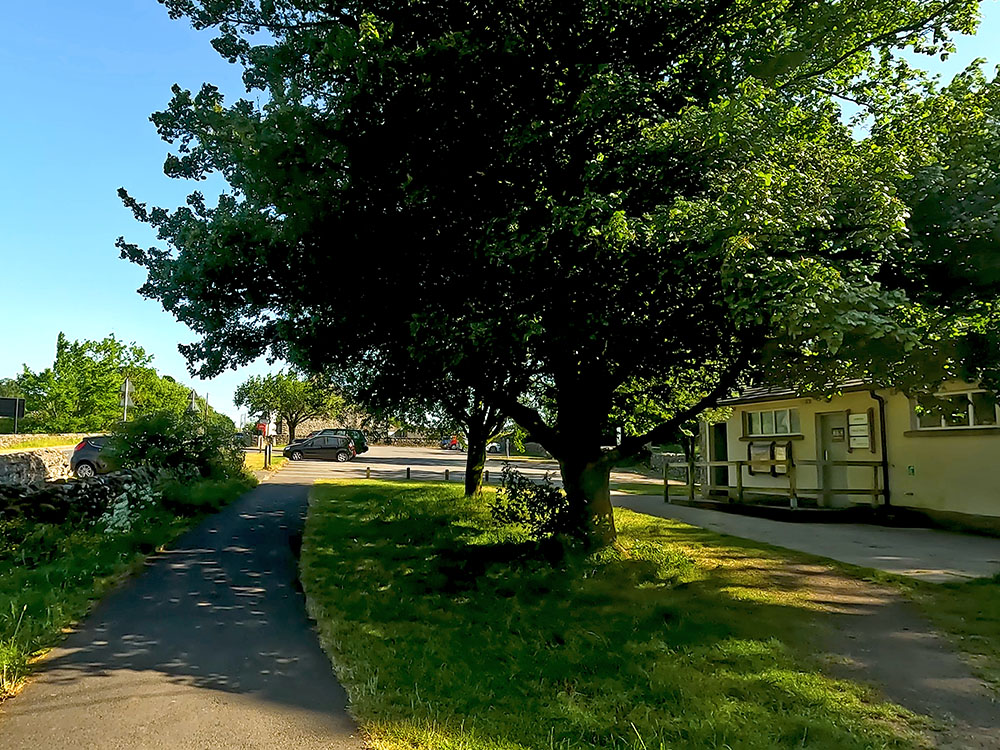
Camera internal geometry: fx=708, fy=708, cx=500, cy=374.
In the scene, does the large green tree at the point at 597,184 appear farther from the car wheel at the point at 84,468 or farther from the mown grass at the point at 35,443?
the mown grass at the point at 35,443

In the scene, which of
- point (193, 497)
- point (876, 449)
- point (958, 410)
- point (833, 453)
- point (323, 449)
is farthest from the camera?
point (323, 449)

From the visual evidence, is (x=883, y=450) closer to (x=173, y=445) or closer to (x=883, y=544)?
(x=883, y=544)

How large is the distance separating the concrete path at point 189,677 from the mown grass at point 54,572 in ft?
0.68

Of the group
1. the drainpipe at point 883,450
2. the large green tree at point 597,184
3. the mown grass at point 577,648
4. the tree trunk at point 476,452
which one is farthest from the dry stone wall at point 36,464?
the drainpipe at point 883,450

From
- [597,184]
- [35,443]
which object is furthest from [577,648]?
[35,443]

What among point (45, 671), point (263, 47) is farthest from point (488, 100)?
point (45, 671)

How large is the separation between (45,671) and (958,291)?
869 centimetres

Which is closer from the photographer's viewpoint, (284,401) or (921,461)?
(921,461)

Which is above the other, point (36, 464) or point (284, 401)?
point (284, 401)

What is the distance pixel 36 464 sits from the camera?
21641 millimetres

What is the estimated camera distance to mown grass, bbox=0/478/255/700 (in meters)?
5.92

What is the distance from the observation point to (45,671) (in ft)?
18.0

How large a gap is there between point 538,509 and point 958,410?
215 inches

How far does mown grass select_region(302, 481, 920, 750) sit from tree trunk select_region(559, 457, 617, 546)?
382mm
